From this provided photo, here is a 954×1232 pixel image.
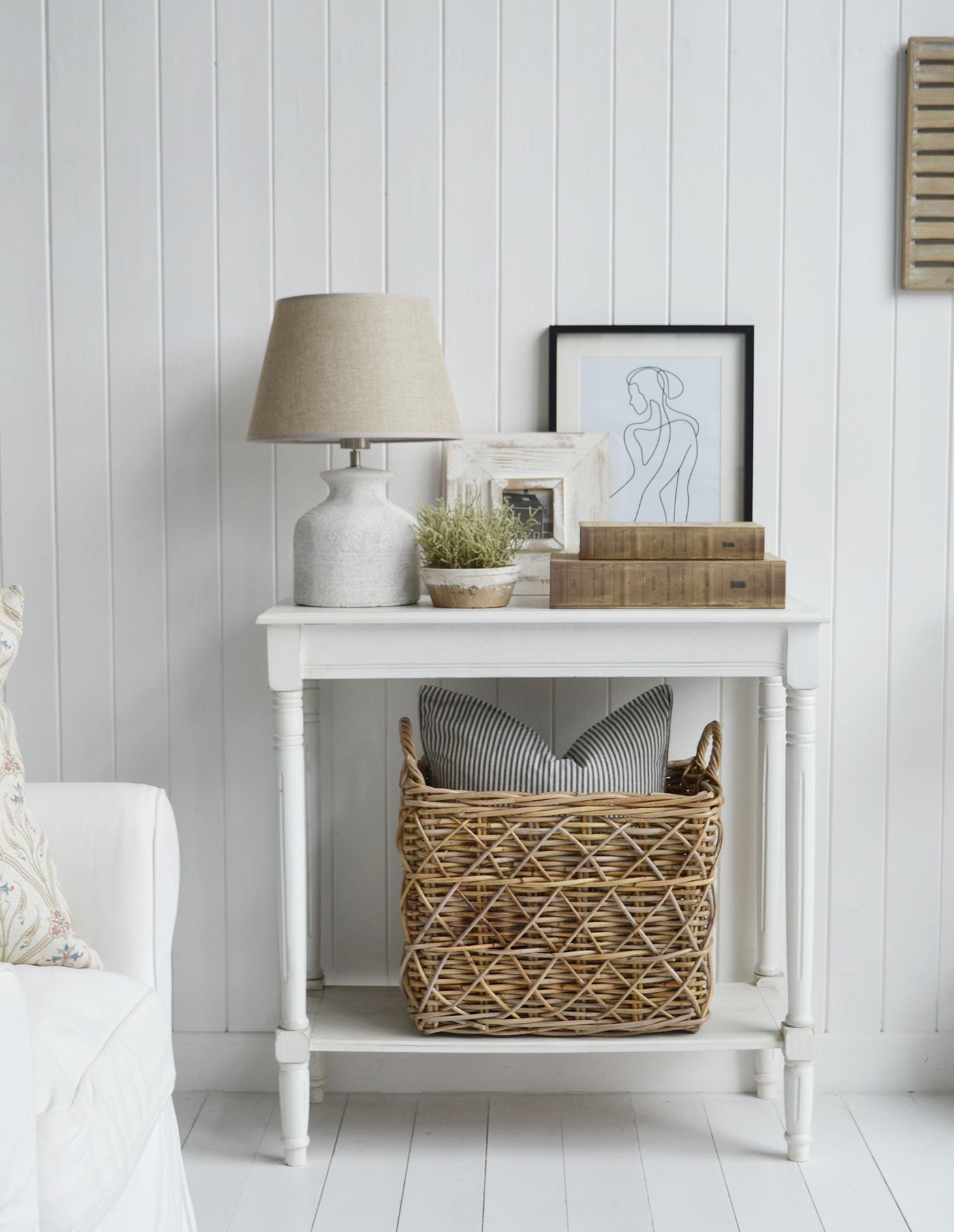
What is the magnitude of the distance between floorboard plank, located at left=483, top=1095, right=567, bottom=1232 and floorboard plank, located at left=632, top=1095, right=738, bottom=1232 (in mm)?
139

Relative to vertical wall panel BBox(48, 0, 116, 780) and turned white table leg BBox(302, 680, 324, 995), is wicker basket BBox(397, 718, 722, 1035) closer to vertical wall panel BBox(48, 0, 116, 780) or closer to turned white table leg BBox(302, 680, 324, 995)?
turned white table leg BBox(302, 680, 324, 995)

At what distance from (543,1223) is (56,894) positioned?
0.83 metres

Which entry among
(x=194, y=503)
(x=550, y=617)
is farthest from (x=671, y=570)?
(x=194, y=503)

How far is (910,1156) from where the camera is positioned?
176cm

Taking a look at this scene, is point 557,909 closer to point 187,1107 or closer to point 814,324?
point 187,1107

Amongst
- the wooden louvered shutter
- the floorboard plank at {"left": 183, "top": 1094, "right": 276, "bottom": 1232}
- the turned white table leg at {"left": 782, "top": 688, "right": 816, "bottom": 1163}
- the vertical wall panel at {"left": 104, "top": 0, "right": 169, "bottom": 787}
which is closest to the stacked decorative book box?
the turned white table leg at {"left": 782, "top": 688, "right": 816, "bottom": 1163}

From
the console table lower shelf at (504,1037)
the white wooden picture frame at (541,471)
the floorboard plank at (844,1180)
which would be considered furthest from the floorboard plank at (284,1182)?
the white wooden picture frame at (541,471)

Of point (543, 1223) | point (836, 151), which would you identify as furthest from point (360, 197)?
point (543, 1223)

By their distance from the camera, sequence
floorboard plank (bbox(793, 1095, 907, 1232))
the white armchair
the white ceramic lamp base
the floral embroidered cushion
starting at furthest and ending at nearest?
1. the white ceramic lamp base
2. floorboard plank (bbox(793, 1095, 907, 1232))
3. the floral embroidered cushion
4. the white armchair

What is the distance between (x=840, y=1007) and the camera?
6.55 feet

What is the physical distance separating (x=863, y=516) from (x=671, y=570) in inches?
19.9

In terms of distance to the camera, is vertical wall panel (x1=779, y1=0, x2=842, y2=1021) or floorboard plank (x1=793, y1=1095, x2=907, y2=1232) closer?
floorboard plank (x1=793, y1=1095, x2=907, y2=1232)

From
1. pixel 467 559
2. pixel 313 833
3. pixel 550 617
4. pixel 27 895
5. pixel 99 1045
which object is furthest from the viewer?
pixel 313 833

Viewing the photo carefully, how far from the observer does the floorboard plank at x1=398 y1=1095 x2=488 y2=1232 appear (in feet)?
5.20
